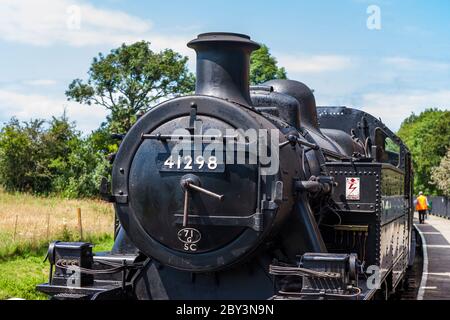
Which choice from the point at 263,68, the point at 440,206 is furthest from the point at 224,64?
the point at 440,206

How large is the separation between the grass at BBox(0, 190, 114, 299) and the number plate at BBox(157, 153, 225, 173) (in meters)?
5.27

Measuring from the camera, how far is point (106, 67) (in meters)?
34.5

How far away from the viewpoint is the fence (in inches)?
1625

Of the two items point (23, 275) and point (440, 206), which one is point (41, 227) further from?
point (440, 206)

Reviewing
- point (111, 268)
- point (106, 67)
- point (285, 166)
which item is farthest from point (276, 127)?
point (106, 67)

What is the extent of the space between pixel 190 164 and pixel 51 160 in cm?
3040

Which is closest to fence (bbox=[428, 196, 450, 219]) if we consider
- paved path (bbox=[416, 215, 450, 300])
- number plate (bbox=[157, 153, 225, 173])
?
paved path (bbox=[416, 215, 450, 300])

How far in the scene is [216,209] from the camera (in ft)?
17.5

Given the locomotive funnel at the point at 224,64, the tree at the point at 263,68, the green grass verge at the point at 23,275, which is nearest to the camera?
the locomotive funnel at the point at 224,64

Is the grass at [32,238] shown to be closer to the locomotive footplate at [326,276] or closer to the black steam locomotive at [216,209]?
the black steam locomotive at [216,209]

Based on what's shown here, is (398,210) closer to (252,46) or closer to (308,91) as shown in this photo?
(308,91)

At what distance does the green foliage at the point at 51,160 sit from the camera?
107 feet

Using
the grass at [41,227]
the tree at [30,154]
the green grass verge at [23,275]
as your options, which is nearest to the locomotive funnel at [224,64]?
the green grass verge at [23,275]

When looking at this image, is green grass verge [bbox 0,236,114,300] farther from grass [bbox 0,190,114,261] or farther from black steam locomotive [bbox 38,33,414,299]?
black steam locomotive [bbox 38,33,414,299]
